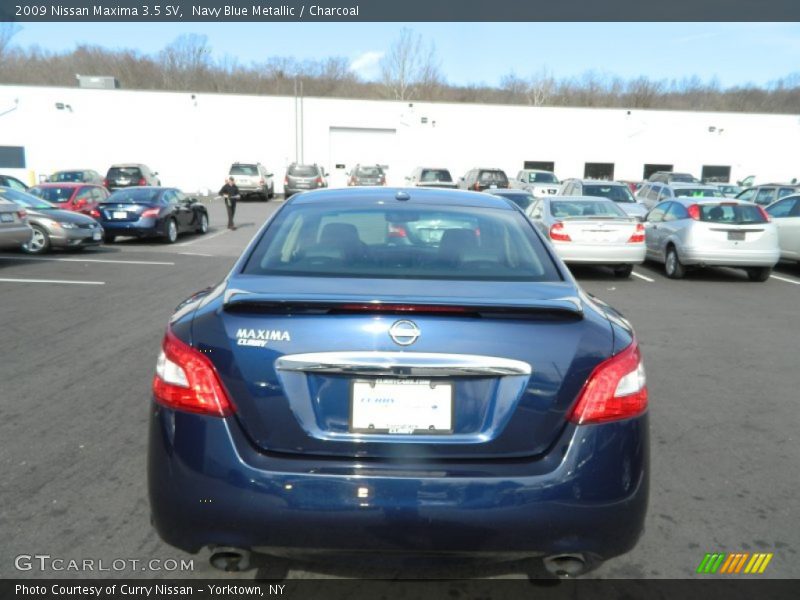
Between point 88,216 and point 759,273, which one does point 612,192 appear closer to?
point 759,273

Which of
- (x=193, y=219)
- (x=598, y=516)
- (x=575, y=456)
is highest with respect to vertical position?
(x=575, y=456)

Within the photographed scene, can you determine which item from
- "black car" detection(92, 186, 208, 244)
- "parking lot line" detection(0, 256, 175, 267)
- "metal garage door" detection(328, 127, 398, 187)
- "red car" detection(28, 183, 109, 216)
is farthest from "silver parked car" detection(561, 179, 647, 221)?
"metal garage door" detection(328, 127, 398, 187)

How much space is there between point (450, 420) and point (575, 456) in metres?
0.46

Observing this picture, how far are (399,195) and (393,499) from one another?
199 centimetres

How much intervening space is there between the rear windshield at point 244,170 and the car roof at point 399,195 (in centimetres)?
3253

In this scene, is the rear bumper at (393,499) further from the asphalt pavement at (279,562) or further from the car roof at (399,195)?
the car roof at (399,195)

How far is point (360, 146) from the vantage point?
4297 centimetres

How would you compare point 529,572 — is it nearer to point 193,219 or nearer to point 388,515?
point 388,515

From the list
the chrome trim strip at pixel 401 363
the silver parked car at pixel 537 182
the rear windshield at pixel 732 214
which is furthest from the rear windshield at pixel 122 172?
the chrome trim strip at pixel 401 363

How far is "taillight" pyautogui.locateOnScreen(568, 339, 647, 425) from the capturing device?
8.13 feet

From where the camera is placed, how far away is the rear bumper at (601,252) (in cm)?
1246

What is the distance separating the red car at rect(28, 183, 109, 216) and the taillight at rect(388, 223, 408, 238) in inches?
649

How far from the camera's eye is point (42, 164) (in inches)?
1620

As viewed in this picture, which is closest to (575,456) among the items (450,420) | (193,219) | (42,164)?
(450,420)
